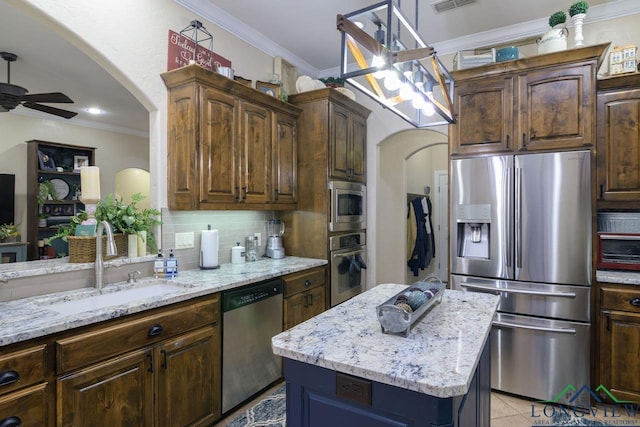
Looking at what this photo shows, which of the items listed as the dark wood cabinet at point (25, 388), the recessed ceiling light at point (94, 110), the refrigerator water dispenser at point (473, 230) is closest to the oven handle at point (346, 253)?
the refrigerator water dispenser at point (473, 230)

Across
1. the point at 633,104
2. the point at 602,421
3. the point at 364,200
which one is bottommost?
the point at 602,421

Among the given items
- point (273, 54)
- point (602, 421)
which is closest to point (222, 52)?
point (273, 54)

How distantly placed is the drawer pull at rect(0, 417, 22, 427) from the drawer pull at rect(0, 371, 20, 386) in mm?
132

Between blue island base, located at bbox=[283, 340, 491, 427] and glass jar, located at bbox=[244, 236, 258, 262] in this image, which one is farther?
glass jar, located at bbox=[244, 236, 258, 262]

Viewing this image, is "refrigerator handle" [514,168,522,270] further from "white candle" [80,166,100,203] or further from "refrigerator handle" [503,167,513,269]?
"white candle" [80,166,100,203]

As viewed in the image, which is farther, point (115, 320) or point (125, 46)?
point (125, 46)

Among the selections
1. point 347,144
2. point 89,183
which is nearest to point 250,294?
point 89,183

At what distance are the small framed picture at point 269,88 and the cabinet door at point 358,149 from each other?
935 mm

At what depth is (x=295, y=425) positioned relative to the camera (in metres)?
1.30

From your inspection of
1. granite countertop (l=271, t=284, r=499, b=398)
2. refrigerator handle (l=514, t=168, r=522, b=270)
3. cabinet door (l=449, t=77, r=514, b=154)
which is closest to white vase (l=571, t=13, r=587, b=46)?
cabinet door (l=449, t=77, r=514, b=154)

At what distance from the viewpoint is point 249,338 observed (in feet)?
8.34

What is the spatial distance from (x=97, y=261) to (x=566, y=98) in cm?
337

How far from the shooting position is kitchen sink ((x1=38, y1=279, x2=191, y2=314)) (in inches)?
76.0

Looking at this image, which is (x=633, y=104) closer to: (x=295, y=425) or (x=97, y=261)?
(x=295, y=425)
